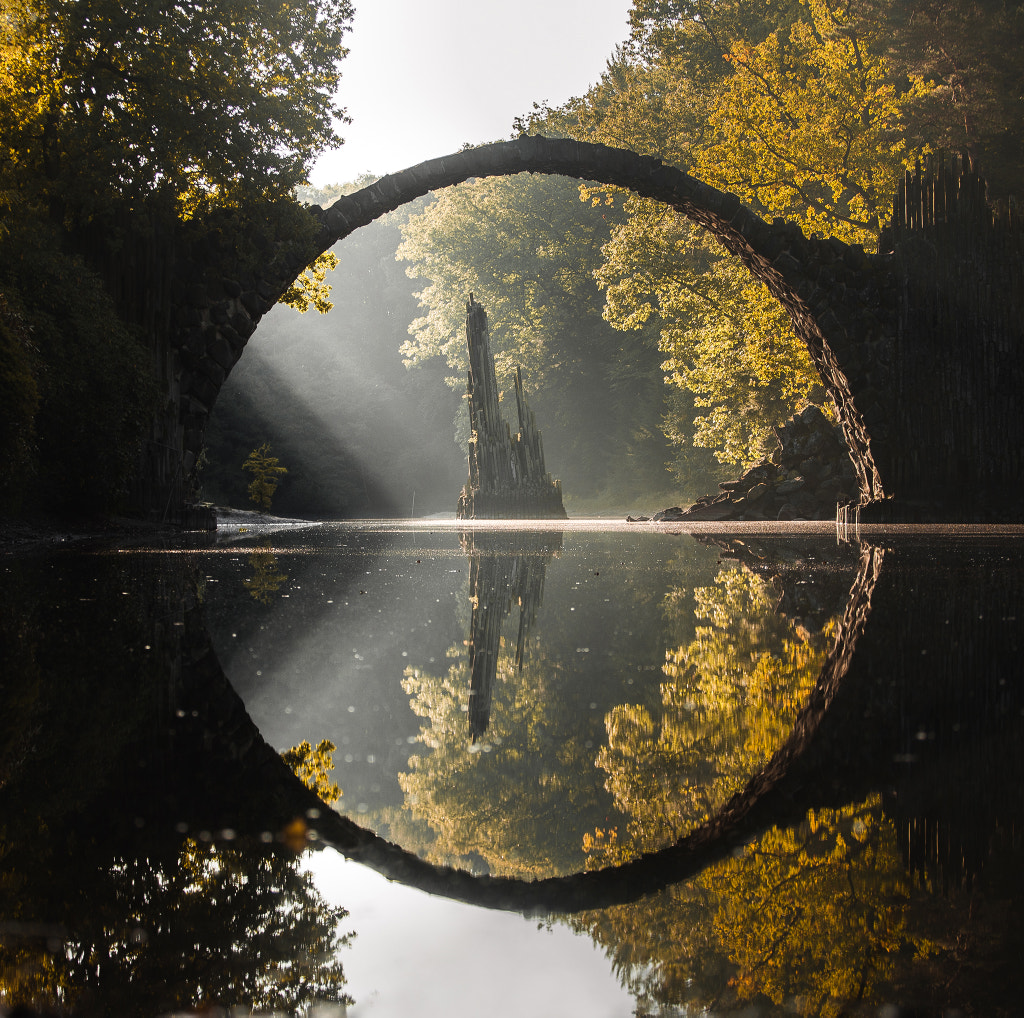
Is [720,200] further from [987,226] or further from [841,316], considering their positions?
[987,226]

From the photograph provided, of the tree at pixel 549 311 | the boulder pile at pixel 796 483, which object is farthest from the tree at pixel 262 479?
the boulder pile at pixel 796 483

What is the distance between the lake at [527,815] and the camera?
0.72m

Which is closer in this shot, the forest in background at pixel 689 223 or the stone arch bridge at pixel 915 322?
the stone arch bridge at pixel 915 322

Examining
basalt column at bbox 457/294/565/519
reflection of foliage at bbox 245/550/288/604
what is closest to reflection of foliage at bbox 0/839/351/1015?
reflection of foliage at bbox 245/550/288/604

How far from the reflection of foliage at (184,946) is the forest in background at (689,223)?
12.8 meters

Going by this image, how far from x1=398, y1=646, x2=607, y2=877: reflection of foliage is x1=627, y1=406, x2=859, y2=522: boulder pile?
1708cm

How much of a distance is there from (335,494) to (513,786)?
34.1 meters

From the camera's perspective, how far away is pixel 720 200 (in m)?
11.9

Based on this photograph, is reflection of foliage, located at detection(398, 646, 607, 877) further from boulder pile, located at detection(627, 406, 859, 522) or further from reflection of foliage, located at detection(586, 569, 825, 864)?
boulder pile, located at detection(627, 406, 859, 522)

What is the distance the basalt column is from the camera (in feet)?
62.2

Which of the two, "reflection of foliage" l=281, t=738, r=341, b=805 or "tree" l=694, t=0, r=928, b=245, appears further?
"tree" l=694, t=0, r=928, b=245

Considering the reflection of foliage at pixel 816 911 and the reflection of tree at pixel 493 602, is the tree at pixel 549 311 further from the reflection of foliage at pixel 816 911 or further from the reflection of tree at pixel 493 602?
the reflection of foliage at pixel 816 911

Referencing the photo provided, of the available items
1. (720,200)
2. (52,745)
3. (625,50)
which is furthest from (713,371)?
(52,745)

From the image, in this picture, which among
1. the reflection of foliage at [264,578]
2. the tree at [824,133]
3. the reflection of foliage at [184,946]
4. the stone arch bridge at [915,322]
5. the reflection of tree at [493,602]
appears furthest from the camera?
the tree at [824,133]
